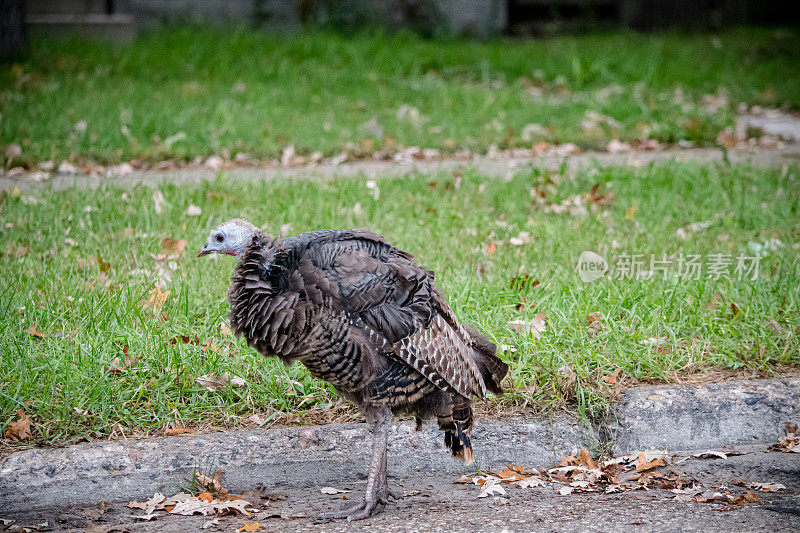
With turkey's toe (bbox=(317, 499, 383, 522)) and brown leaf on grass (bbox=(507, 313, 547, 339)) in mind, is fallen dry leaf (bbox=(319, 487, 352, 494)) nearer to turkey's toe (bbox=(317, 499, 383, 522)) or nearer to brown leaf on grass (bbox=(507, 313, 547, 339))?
turkey's toe (bbox=(317, 499, 383, 522))

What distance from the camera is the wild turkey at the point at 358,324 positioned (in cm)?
315

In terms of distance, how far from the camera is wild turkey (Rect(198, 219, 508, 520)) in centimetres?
315

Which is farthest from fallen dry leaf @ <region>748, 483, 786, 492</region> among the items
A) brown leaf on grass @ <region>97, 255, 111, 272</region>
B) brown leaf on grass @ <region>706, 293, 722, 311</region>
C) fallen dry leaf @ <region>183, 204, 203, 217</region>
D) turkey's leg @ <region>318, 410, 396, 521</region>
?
fallen dry leaf @ <region>183, 204, 203, 217</region>

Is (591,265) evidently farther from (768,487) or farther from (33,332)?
(33,332)

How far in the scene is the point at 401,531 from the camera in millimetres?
3145

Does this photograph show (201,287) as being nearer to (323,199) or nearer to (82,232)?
(82,232)

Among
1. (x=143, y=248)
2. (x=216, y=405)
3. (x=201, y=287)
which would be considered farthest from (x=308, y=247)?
(x=143, y=248)

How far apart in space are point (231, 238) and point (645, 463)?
6.45 ft

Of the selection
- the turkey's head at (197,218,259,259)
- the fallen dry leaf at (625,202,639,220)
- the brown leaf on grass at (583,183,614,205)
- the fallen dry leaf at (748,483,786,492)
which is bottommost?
the fallen dry leaf at (748,483,786,492)

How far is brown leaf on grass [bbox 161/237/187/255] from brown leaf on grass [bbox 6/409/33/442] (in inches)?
73.2

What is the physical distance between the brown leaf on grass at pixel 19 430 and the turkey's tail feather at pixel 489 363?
1.86 m

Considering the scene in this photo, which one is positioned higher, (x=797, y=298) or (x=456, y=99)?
(x=456, y=99)

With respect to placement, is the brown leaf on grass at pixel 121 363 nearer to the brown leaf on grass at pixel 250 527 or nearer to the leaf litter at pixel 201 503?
the leaf litter at pixel 201 503

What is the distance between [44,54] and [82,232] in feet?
19.3
